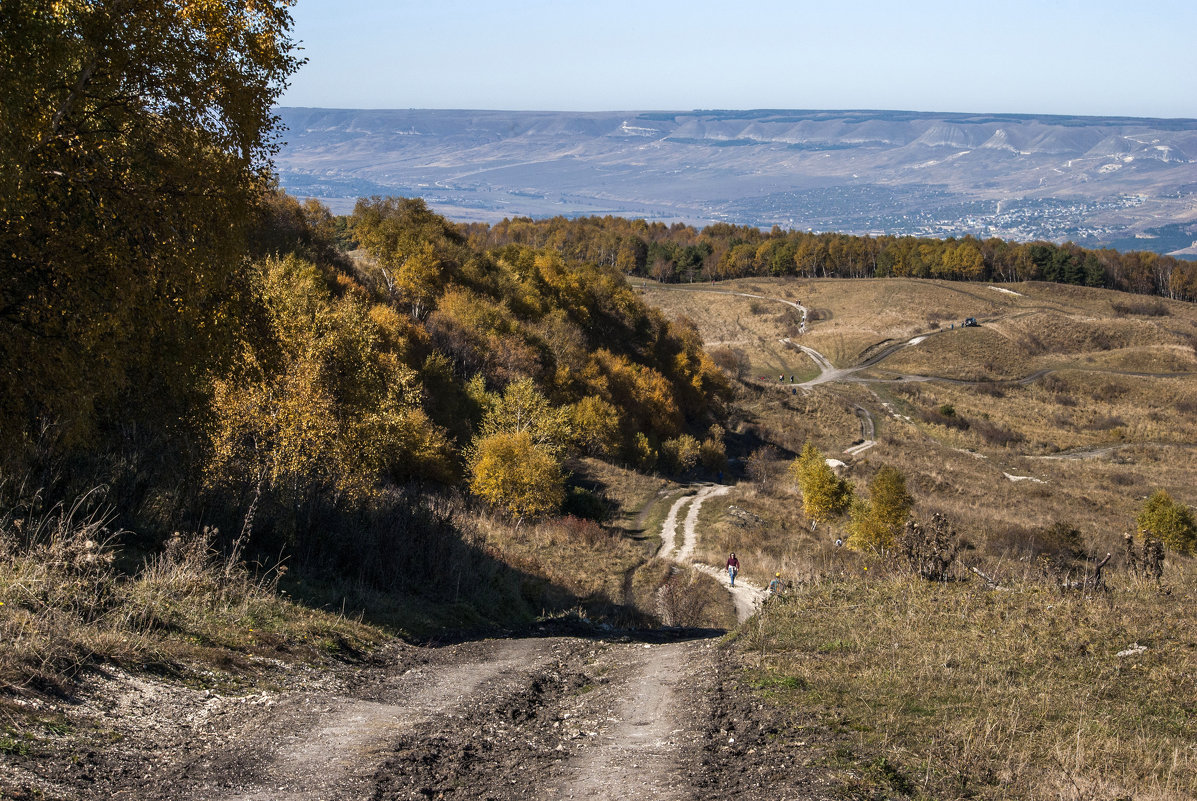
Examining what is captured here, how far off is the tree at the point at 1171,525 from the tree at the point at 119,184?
44.1 meters

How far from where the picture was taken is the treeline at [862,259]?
175m

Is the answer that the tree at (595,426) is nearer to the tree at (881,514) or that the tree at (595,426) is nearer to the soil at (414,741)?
the tree at (881,514)

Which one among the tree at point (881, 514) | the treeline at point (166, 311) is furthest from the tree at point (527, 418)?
the treeline at point (166, 311)

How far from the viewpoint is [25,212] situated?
905 centimetres

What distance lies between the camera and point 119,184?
10086 millimetres

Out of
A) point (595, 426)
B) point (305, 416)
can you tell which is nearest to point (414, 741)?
point (305, 416)

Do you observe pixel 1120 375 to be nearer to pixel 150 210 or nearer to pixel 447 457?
pixel 447 457

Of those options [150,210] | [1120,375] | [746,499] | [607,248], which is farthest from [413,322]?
[607,248]

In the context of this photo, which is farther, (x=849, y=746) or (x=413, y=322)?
(x=413, y=322)

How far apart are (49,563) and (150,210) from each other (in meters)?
4.49

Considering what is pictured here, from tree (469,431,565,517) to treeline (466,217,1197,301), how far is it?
440 feet

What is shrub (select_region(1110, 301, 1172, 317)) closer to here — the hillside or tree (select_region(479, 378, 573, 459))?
the hillside

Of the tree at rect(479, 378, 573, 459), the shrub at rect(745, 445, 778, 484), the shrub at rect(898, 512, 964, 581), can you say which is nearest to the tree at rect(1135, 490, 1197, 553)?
the shrub at rect(745, 445, 778, 484)

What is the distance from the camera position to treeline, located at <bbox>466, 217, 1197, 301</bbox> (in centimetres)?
17488
